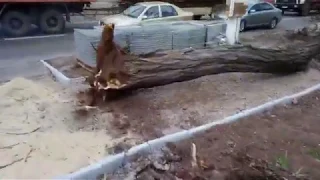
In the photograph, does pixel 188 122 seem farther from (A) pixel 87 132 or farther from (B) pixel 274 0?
(B) pixel 274 0

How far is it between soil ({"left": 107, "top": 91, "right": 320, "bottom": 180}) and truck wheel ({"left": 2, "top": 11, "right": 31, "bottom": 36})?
32.8 feet

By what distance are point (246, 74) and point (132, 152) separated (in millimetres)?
4425

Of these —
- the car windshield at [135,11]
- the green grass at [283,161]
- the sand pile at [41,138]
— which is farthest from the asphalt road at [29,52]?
the green grass at [283,161]

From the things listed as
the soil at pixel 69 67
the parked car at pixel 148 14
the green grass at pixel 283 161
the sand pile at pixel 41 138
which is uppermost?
the parked car at pixel 148 14

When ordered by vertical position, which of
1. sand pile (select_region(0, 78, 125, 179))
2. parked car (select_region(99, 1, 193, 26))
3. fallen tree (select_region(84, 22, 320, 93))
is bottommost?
sand pile (select_region(0, 78, 125, 179))

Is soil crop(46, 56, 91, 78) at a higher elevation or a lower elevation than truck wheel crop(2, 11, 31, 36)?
lower

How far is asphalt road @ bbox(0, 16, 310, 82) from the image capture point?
9.06 metres

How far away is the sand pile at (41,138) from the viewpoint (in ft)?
14.3

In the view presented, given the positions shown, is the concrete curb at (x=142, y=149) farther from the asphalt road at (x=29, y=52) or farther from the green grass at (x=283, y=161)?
the asphalt road at (x=29, y=52)

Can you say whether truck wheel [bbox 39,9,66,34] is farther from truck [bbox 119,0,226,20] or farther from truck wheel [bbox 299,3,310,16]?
truck wheel [bbox 299,3,310,16]

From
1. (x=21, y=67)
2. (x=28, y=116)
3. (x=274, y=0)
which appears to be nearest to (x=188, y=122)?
(x=28, y=116)

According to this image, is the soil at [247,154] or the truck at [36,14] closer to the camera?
the soil at [247,154]

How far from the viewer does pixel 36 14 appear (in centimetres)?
1376

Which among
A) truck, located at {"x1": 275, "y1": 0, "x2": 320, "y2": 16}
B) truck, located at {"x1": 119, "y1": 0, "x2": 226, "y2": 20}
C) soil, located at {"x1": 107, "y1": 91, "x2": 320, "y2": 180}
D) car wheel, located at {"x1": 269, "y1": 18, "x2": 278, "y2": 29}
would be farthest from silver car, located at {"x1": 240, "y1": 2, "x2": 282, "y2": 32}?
soil, located at {"x1": 107, "y1": 91, "x2": 320, "y2": 180}
